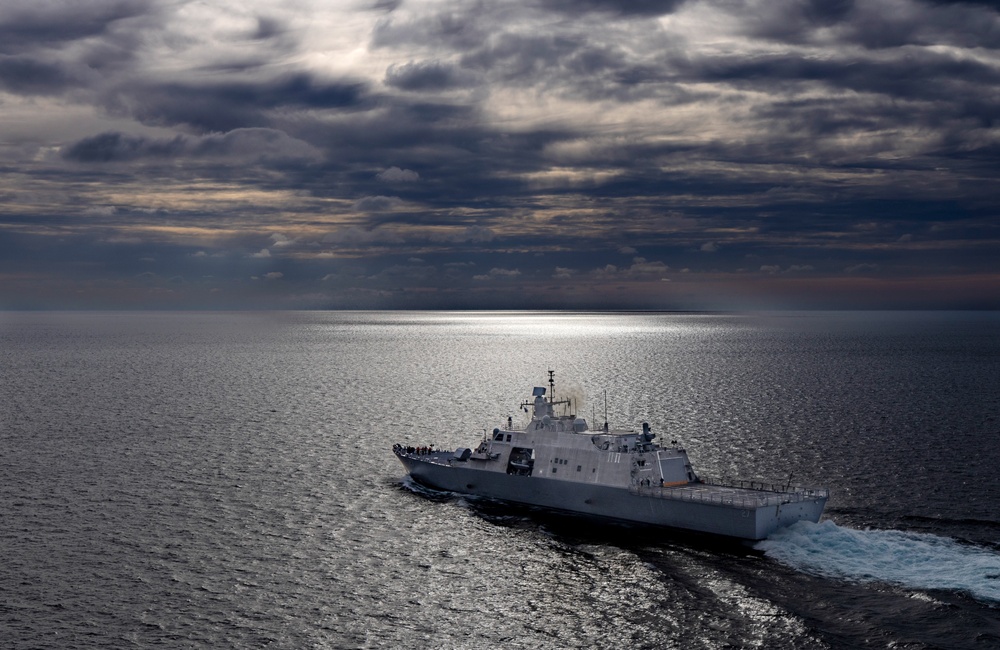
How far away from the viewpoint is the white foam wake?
44.6 metres

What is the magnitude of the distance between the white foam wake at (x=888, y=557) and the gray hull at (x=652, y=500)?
1.39 metres

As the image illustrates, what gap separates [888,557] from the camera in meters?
48.4

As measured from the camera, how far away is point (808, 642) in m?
38.0

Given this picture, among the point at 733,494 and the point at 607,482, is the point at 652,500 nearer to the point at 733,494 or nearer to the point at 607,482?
the point at 607,482

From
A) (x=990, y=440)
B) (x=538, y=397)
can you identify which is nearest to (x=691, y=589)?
(x=538, y=397)

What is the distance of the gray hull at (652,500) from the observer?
53.2 meters

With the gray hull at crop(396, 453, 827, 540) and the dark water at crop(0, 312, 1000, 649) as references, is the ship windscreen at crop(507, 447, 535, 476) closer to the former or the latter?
the gray hull at crop(396, 453, 827, 540)

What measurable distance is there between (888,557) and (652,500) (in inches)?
592

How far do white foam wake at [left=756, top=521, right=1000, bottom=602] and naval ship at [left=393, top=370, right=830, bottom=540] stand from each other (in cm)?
210

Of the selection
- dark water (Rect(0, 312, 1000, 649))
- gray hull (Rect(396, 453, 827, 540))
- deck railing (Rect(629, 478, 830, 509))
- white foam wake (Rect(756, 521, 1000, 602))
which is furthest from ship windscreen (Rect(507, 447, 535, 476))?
white foam wake (Rect(756, 521, 1000, 602))

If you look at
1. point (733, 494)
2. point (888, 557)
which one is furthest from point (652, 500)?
point (888, 557)

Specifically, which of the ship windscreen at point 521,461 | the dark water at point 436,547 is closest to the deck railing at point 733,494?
the dark water at point 436,547

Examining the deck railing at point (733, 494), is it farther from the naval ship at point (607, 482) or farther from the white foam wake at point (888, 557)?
the white foam wake at point (888, 557)

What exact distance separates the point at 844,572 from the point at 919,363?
15886cm
